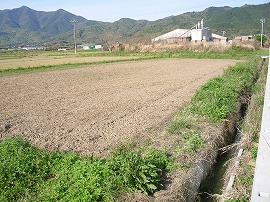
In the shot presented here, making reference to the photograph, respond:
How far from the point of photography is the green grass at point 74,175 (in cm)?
514

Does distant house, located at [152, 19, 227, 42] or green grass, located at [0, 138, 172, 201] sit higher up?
distant house, located at [152, 19, 227, 42]

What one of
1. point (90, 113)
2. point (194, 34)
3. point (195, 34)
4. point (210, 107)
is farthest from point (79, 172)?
point (194, 34)

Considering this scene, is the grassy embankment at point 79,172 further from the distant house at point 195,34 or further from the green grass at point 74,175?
the distant house at point 195,34

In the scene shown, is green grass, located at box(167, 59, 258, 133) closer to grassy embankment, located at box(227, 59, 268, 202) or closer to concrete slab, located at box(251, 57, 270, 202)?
grassy embankment, located at box(227, 59, 268, 202)

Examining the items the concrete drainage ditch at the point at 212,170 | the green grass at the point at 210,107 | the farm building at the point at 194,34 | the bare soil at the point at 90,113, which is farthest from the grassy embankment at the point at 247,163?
the farm building at the point at 194,34

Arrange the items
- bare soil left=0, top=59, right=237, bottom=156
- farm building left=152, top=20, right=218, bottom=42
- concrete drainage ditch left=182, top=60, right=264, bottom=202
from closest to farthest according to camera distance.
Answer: concrete drainage ditch left=182, top=60, right=264, bottom=202 → bare soil left=0, top=59, right=237, bottom=156 → farm building left=152, top=20, right=218, bottom=42

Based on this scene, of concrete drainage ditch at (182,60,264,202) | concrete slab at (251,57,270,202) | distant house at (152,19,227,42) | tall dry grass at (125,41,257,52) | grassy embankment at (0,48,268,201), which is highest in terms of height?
distant house at (152,19,227,42)

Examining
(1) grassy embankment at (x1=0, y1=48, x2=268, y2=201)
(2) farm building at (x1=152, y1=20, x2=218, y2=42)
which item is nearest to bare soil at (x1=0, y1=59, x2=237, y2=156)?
(1) grassy embankment at (x1=0, y1=48, x2=268, y2=201)

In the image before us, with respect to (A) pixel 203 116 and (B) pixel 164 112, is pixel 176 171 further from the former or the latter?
(B) pixel 164 112

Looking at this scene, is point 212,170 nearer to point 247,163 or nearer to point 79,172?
point 247,163

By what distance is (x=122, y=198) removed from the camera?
16.0ft

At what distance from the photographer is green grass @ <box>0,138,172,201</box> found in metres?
5.14

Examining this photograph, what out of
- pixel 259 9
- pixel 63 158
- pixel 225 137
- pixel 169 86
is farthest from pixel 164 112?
pixel 259 9

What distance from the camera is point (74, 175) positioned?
581 cm
